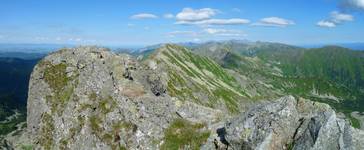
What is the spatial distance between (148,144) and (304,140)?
654 inches

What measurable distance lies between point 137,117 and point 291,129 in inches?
677

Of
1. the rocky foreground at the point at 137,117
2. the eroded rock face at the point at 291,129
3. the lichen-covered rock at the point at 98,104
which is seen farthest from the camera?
the lichen-covered rock at the point at 98,104

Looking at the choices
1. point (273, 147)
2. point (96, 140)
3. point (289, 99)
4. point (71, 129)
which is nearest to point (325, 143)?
point (273, 147)

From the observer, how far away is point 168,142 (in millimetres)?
39594

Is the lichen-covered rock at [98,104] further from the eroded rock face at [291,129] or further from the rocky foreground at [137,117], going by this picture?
the eroded rock face at [291,129]

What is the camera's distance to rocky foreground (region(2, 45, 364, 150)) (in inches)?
1231

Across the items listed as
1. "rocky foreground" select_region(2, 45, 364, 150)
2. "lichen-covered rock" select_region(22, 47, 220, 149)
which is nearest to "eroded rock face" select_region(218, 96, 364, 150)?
"rocky foreground" select_region(2, 45, 364, 150)

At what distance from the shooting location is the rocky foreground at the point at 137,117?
3127 centimetres

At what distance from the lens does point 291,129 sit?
32.0 metres

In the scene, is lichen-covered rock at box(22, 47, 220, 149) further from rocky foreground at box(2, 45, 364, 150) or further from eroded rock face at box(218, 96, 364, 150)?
eroded rock face at box(218, 96, 364, 150)

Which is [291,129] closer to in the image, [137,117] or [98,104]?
[137,117]

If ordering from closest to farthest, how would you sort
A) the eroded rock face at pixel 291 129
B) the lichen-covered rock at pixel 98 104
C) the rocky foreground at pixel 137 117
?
1. the eroded rock face at pixel 291 129
2. the rocky foreground at pixel 137 117
3. the lichen-covered rock at pixel 98 104

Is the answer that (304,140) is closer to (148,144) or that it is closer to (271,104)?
(271,104)

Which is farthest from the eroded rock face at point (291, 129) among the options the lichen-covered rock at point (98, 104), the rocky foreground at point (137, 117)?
the lichen-covered rock at point (98, 104)
